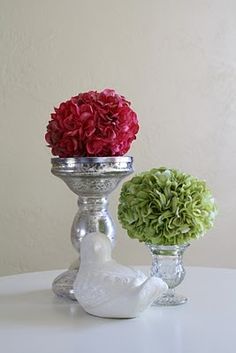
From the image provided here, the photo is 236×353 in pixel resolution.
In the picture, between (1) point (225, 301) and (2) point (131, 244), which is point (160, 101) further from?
(1) point (225, 301)

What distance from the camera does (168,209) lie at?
83 centimetres

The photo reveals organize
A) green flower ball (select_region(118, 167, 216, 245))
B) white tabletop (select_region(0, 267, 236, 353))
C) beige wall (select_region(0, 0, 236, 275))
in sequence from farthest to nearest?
beige wall (select_region(0, 0, 236, 275)) → green flower ball (select_region(118, 167, 216, 245)) → white tabletop (select_region(0, 267, 236, 353))

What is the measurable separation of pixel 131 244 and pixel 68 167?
76cm

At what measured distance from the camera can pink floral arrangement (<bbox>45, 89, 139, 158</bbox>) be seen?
0.87 metres

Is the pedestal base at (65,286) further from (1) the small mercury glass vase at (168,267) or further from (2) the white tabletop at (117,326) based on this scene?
(1) the small mercury glass vase at (168,267)

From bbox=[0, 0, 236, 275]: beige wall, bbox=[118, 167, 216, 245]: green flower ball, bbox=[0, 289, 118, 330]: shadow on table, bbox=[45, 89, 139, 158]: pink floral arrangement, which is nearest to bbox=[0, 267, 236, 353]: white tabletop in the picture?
bbox=[0, 289, 118, 330]: shadow on table

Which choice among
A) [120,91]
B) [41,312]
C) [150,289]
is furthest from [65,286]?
[120,91]

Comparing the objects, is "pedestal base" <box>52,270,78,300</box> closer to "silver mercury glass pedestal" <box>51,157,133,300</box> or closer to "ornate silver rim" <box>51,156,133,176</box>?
"silver mercury glass pedestal" <box>51,157,133,300</box>

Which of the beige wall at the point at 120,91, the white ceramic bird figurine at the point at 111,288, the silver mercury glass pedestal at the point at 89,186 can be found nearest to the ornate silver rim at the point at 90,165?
the silver mercury glass pedestal at the point at 89,186

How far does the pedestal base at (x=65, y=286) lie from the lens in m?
0.92

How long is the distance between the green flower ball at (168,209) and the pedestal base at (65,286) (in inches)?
6.1

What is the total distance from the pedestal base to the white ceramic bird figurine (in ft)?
0.33

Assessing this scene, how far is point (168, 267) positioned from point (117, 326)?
0.16m

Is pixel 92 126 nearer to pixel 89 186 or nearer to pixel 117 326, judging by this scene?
pixel 89 186
